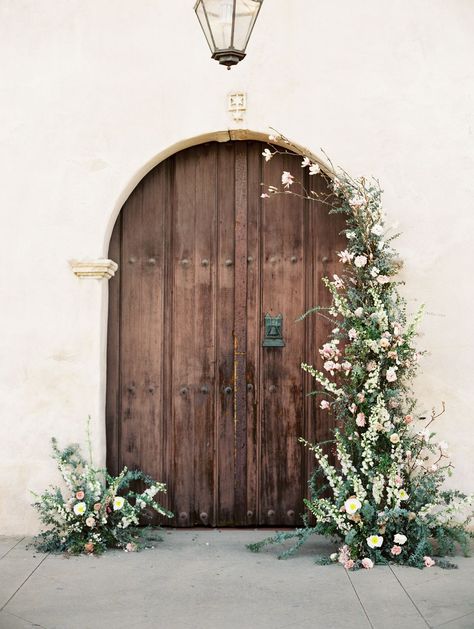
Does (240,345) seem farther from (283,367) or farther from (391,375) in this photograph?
(391,375)

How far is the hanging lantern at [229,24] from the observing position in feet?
14.2

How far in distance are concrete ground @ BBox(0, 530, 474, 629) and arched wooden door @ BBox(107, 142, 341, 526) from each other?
0.56 metres

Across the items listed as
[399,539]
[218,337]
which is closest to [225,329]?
[218,337]

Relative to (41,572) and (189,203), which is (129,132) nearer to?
(189,203)

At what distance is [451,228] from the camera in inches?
205

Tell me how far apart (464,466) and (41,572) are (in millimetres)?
2650

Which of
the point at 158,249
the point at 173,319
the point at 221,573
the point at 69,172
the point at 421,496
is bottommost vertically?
the point at 221,573

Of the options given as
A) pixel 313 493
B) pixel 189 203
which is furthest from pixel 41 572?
pixel 189 203

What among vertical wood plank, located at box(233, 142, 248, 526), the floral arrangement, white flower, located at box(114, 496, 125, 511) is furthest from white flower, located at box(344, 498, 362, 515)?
white flower, located at box(114, 496, 125, 511)

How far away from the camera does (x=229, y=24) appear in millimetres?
Answer: 4344

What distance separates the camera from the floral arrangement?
16.0ft

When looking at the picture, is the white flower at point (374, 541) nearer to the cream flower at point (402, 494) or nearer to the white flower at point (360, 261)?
the cream flower at point (402, 494)

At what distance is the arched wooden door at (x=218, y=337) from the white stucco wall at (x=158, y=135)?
0.84 ft

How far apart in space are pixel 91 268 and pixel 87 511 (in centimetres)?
154
